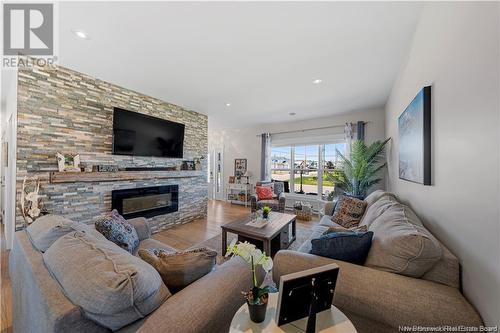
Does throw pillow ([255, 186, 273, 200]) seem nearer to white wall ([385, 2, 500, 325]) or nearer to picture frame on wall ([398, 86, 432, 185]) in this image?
picture frame on wall ([398, 86, 432, 185])

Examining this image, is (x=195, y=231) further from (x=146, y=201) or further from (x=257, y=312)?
(x=257, y=312)

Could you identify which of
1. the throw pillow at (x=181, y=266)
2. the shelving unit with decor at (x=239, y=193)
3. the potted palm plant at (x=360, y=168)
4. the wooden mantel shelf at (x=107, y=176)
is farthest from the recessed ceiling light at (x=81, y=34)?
the shelving unit with decor at (x=239, y=193)

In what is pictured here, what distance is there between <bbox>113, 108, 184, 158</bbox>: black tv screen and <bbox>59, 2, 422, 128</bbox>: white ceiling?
52 cm

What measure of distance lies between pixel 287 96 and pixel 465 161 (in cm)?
291

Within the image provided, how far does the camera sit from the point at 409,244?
1.09 meters

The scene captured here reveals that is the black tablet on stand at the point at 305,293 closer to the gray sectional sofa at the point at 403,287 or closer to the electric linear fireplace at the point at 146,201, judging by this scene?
the gray sectional sofa at the point at 403,287

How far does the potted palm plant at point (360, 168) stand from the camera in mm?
3674

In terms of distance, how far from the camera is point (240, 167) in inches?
255

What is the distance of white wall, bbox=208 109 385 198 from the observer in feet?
14.3

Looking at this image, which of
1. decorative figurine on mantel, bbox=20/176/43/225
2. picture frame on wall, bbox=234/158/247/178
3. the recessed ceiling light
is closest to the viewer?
the recessed ceiling light

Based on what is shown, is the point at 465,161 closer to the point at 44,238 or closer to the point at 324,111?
the point at 44,238

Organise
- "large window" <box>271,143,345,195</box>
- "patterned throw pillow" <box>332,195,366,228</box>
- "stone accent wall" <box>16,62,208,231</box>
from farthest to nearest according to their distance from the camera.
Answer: "large window" <box>271,143,345,195</box>, "patterned throw pillow" <box>332,195,366,228</box>, "stone accent wall" <box>16,62,208,231</box>

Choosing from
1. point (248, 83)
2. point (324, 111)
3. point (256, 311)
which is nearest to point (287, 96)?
point (248, 83)

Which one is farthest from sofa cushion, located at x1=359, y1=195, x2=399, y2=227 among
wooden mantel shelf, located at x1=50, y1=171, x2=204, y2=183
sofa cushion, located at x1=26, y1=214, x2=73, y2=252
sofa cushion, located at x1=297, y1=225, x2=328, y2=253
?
wooden mantel shelf, located at x1=50, y1=171, x2=204, y2=183
